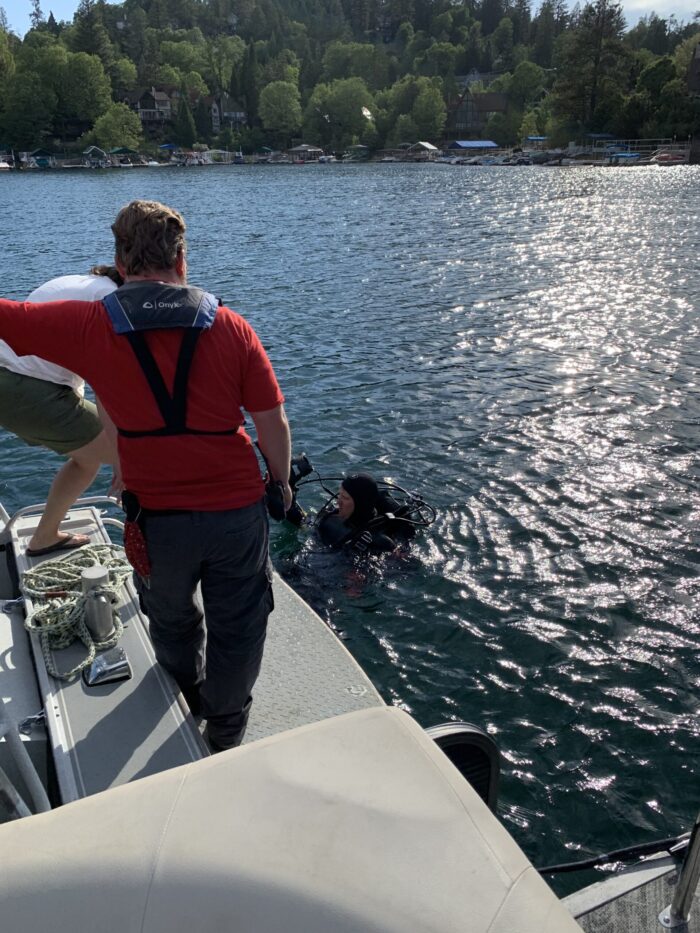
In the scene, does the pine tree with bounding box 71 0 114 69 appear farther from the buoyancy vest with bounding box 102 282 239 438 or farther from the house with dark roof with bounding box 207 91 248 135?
the buoyancy vest with bounding box 102 282 239 438

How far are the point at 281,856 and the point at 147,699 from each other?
2.38 metres

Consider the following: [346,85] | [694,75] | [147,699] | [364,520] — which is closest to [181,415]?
[147,699]

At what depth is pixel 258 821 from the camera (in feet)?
5.11

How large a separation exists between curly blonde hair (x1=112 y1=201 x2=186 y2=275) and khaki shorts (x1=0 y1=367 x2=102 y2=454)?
1.91 meters

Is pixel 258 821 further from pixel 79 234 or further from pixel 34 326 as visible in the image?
pixel 79 234

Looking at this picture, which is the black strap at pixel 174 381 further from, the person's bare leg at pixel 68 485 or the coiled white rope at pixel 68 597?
the person's bare leg at pixel 68 485

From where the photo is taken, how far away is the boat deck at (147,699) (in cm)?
330

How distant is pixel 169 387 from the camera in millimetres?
2988

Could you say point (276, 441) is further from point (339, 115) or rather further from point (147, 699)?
point (339, 115)

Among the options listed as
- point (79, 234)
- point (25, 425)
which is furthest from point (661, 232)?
point (25, 425)

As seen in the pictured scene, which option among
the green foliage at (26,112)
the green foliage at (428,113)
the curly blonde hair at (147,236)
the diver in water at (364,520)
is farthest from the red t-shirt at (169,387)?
the green foliage at (428,113)

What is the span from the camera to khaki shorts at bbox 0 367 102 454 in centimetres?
458

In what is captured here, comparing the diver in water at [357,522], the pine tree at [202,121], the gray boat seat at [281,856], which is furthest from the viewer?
the pine tree at [202,121]

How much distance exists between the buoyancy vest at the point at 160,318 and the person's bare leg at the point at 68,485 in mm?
2070
